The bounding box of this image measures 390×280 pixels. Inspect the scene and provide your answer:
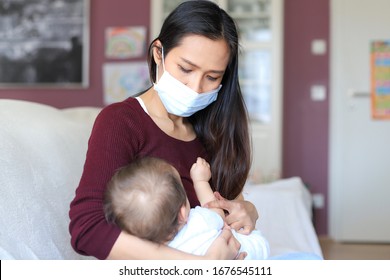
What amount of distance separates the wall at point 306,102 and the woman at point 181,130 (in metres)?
3.32

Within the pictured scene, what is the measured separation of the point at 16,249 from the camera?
50.6 inches

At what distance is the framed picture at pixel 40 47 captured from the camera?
16.6 ft

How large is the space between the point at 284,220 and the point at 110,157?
143cm

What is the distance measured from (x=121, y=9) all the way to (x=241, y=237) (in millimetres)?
4027

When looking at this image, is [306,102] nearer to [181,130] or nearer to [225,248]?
[181,130]

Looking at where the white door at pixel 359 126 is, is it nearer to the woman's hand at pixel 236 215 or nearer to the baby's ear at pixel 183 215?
the woman's hand at pixel 236 215

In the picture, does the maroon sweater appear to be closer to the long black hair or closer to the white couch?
the long black hair

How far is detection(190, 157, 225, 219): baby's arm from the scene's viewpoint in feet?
4.35

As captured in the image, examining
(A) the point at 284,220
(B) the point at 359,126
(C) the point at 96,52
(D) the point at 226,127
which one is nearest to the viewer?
(D) the point at 226,127

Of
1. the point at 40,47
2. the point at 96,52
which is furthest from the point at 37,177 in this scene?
the point at 40,47

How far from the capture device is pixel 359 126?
4719mm
